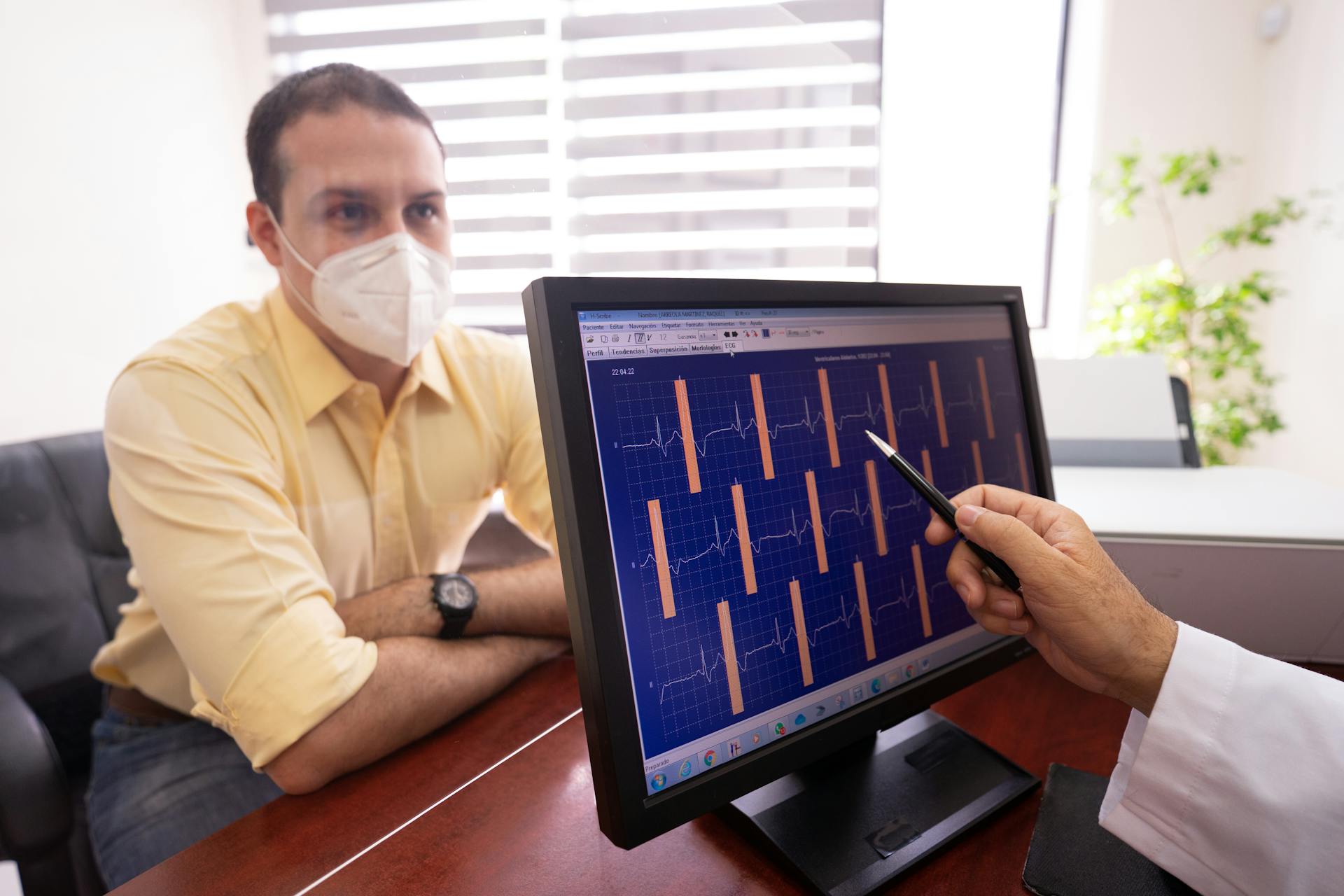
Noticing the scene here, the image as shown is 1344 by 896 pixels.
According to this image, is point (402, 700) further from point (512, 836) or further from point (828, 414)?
point (828, 414)

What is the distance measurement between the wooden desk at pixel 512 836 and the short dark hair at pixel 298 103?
0.75 m

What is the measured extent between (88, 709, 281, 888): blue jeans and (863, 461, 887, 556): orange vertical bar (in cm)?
85

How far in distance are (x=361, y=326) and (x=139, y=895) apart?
2.24 feet

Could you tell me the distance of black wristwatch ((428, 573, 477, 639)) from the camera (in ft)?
2.96

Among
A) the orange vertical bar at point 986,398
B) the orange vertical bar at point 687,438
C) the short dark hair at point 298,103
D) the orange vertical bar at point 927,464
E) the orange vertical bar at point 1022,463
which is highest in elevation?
the short dark hair at point 298,103

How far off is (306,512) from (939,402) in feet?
2.88

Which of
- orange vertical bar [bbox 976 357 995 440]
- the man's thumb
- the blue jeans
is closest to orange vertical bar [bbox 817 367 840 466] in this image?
the man's thumb

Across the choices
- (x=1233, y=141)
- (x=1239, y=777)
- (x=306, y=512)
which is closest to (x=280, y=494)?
(x=306, y=512)

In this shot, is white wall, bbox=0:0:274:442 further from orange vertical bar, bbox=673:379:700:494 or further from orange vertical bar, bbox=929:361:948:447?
Result: orange vertical bar, bbox=929:361:948:447

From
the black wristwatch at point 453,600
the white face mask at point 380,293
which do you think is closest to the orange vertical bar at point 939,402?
the black wristwatch at point 453,600

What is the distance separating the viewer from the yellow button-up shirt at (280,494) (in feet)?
2.58

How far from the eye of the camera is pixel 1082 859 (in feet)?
1.86

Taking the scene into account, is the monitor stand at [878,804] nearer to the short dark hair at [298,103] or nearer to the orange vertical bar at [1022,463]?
the orange vertical bar at [1022,463]

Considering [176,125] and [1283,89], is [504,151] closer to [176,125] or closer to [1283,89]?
[176,125]
